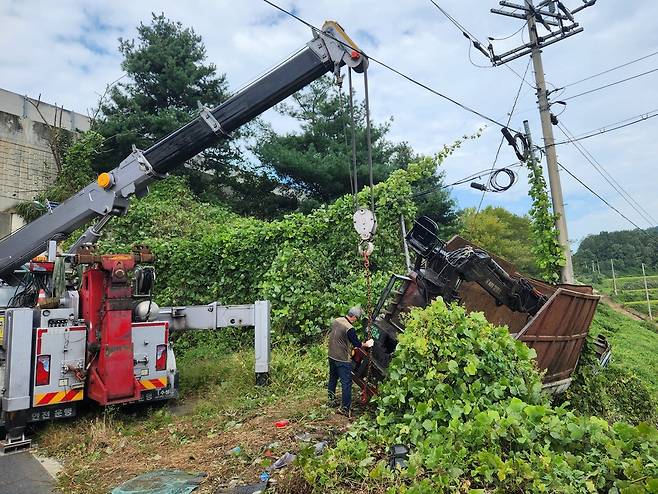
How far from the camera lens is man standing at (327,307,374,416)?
6242 millimetres

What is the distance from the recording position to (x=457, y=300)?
22.7ft

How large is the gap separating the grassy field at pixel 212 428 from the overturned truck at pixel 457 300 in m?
1.16

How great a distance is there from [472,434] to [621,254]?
76348mm

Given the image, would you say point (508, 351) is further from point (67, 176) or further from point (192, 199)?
point (67, 176)

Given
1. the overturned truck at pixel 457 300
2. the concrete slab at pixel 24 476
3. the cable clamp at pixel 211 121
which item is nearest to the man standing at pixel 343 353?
the overturned truck at pixel 457 300

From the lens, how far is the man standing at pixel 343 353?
6242 mm

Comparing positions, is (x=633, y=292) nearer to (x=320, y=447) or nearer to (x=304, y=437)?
(x=304, y=437)

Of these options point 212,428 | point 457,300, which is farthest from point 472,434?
point 212,428

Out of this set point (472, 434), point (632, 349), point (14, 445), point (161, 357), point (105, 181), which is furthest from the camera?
point (632, 349)

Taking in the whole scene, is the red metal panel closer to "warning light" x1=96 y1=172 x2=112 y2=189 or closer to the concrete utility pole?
"warning light" x1=96 y1=172 x2=112 y2=189

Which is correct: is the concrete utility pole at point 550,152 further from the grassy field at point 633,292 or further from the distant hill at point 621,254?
the distant hill at point 621,254

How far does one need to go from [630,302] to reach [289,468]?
55491 millimetres

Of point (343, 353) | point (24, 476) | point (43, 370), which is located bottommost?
point (24, 476)

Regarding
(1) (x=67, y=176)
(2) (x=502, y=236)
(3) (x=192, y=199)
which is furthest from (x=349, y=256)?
(2) (x=502, y=236)
